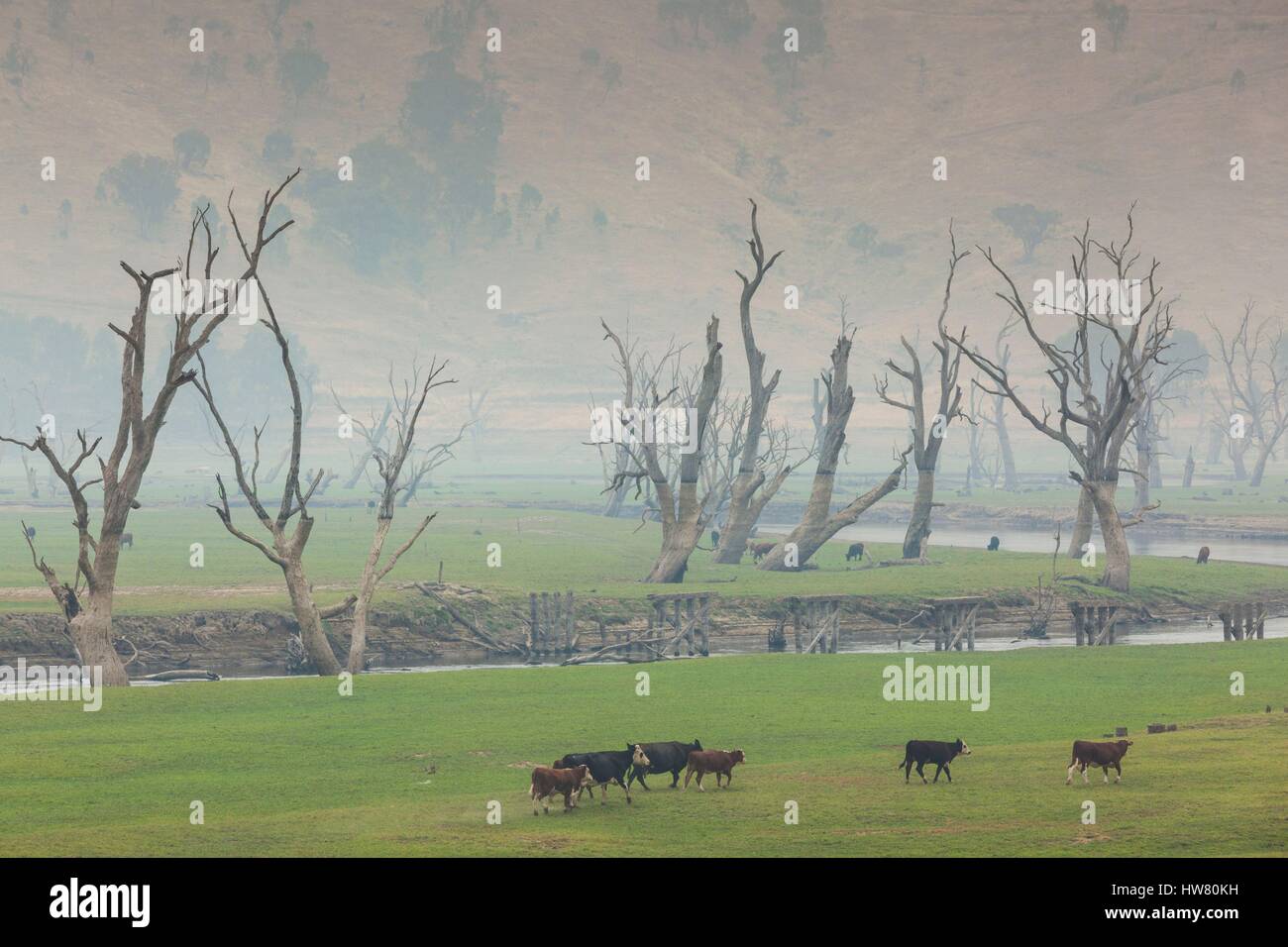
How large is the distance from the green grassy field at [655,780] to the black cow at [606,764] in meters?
0.36

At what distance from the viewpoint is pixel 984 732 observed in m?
29.9

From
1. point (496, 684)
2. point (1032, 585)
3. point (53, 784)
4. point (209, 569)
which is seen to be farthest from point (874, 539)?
point (53, 784)

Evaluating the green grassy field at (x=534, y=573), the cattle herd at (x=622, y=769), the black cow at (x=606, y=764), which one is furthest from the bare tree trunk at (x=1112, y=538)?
the black cow at (x=606, y=764)

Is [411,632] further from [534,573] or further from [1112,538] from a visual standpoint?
[1112,538]

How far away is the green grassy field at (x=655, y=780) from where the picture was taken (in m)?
20.3

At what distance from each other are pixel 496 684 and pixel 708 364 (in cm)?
2224

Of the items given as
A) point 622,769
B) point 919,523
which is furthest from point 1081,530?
point 622,769

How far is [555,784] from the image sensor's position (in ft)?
72.0

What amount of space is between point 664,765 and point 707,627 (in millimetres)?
23842

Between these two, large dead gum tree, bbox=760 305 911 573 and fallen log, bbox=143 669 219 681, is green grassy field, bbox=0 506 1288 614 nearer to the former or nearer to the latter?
large dead gum tree, bbox=760 305 911 573

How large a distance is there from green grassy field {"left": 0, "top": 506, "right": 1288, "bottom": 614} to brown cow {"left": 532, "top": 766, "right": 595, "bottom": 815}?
27328 millimetres

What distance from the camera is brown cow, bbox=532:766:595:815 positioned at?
2195 cm

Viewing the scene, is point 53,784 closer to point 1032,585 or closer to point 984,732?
point 984,732

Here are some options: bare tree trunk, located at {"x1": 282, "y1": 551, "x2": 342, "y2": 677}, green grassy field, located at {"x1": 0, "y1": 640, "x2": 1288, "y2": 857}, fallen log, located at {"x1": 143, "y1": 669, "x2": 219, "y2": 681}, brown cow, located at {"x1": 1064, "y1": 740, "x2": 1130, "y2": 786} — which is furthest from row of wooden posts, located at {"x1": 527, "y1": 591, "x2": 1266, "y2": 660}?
brown cow, located at {"x1": 1064, "y1": 740, "x2": 1130, "y2": 786}
